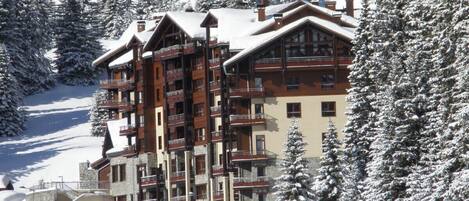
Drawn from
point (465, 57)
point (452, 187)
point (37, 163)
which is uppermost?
point (465, 57)

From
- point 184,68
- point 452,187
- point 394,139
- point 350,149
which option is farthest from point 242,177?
point 452,187

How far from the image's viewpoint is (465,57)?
5538 cm

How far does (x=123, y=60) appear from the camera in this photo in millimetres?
119625

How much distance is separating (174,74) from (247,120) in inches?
505

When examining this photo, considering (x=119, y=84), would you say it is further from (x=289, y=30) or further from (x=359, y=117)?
(x=359, y=117)

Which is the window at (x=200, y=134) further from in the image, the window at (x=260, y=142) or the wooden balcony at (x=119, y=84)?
the wooden balcony at (x=119, y=84)

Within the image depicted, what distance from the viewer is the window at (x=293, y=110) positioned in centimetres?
10006

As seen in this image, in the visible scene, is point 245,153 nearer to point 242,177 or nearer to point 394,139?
point 242,177

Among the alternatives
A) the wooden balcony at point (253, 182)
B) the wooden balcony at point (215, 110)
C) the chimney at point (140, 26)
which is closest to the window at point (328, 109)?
the wooden balcony at point (253, 182)

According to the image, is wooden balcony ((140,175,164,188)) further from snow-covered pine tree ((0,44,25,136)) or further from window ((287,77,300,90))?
snow-covered pine tree ((0,44,25,136))

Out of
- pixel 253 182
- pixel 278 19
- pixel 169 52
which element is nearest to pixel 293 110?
pixel 253 182

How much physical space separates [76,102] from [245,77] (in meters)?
66.5

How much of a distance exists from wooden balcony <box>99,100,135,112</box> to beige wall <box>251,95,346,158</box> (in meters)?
20.0

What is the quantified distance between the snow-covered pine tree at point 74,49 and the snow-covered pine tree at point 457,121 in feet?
382
